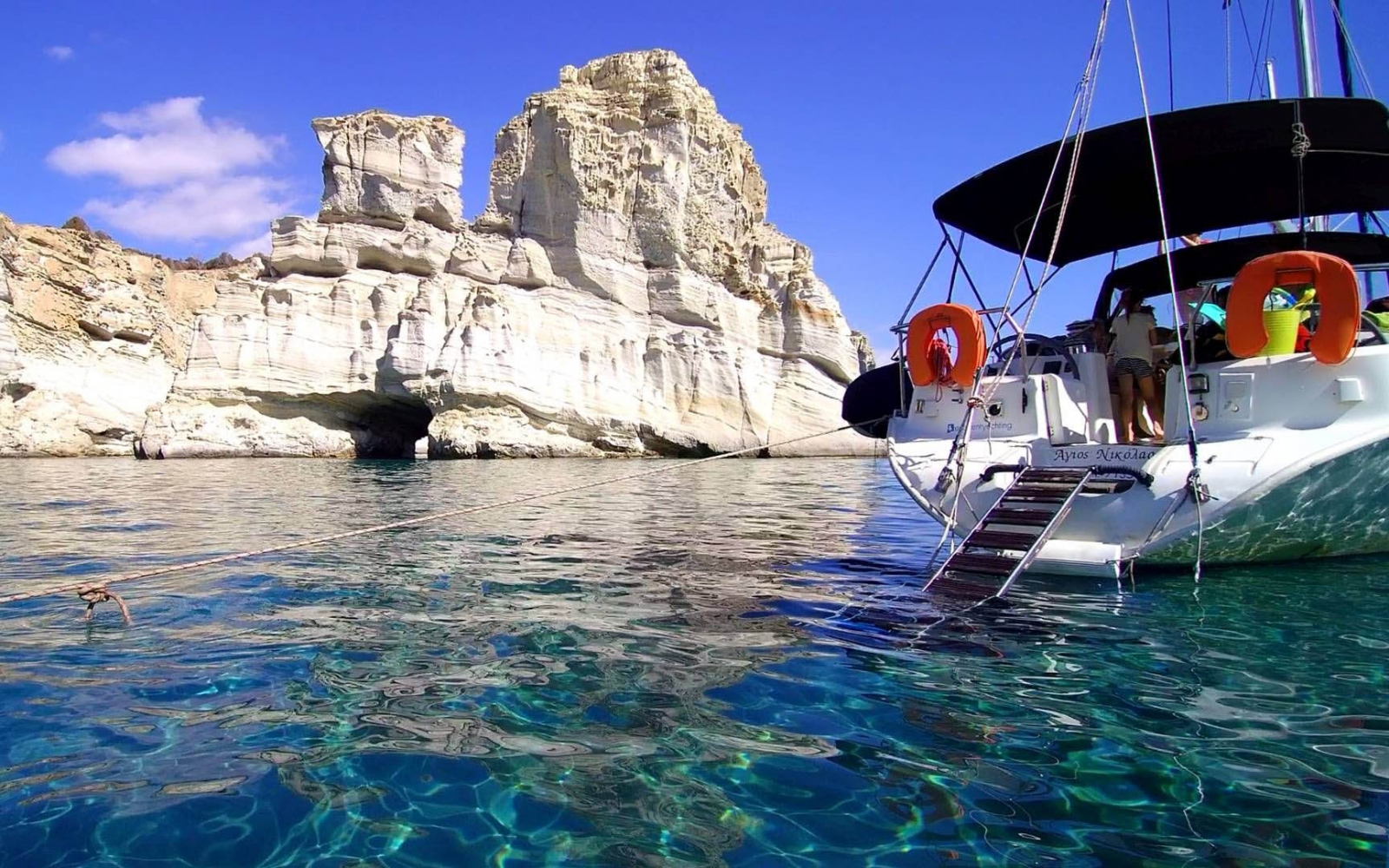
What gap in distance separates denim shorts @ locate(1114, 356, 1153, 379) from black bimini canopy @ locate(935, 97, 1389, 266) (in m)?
1.86

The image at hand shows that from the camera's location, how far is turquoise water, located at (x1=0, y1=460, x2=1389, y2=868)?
289 centimetres

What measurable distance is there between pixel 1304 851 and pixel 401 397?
37.9 meters

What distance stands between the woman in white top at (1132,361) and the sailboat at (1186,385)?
6.7 inches

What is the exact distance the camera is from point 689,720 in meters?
3.92

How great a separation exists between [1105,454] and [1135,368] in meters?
1.66

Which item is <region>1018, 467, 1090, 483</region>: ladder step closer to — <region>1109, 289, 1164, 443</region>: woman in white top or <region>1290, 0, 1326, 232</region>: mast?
<region>1109, 289, 1164, 443</region>: woman in white top

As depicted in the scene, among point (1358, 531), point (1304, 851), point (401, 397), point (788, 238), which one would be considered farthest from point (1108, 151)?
point (788, 238)

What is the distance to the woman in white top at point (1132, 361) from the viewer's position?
899 cm

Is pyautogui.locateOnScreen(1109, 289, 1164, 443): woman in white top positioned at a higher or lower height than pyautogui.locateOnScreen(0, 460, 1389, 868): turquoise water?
higher

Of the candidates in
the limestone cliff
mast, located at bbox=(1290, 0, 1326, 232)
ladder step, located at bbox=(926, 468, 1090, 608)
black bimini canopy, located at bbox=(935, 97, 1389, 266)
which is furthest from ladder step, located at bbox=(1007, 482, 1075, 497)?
the limestone cliff

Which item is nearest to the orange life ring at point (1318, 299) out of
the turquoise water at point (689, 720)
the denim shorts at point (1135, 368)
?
the denim shorts at point (1135, 368)

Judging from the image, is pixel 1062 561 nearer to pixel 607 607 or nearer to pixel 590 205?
pixel 607 607

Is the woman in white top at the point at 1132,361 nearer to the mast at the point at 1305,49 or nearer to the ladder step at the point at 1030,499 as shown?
the ladder step at the point at 1030,499

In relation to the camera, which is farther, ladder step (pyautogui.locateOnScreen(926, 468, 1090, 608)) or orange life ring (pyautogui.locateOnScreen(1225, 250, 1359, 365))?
orange life ring (pyautogui.locateOnScreen(1225, 250, 1359, 365))
